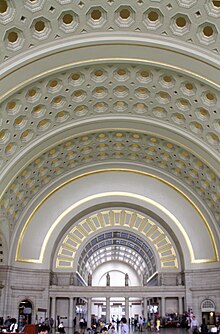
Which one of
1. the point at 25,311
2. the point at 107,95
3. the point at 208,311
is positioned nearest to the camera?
the point at 107,95

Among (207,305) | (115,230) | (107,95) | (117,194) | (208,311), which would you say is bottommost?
(208,311)

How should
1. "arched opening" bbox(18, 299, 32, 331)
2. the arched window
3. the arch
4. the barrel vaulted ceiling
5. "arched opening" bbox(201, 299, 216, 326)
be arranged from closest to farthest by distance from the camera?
the barrel vaulted ceiling < "arched opening" bbox(201, 299, 216, 326) < "arched opening" bbox(18, 299, 32, 331) < the arched window < the arch

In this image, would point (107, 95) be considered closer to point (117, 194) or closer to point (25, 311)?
point (117, 194)

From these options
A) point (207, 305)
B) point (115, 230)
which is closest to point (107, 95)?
point (115, 230)

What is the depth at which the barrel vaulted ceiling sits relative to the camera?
60.8 feet

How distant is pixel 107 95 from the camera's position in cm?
2511

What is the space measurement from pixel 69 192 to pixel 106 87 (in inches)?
538

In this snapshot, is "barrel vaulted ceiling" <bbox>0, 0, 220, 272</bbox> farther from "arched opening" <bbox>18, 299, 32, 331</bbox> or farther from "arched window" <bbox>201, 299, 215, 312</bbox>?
"arched opening" <bbox>18, 299, 32, 331</bbox>

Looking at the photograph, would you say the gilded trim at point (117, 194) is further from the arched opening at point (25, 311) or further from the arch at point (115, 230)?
the arched opening at point (25, 311)

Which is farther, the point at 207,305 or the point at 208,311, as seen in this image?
the point at 207,305

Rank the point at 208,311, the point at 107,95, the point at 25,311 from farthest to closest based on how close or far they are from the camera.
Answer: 1. the point at 208,311
2. the point at 25,311
3. the point at 107,95

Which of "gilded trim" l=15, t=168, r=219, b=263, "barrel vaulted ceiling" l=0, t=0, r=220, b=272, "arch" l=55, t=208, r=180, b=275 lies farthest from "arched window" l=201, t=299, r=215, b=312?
"barrel vaulted ceiling" l=0, t=0, r=220, b=272

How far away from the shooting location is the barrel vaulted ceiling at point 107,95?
18.5 meters

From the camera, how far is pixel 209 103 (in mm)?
23375
